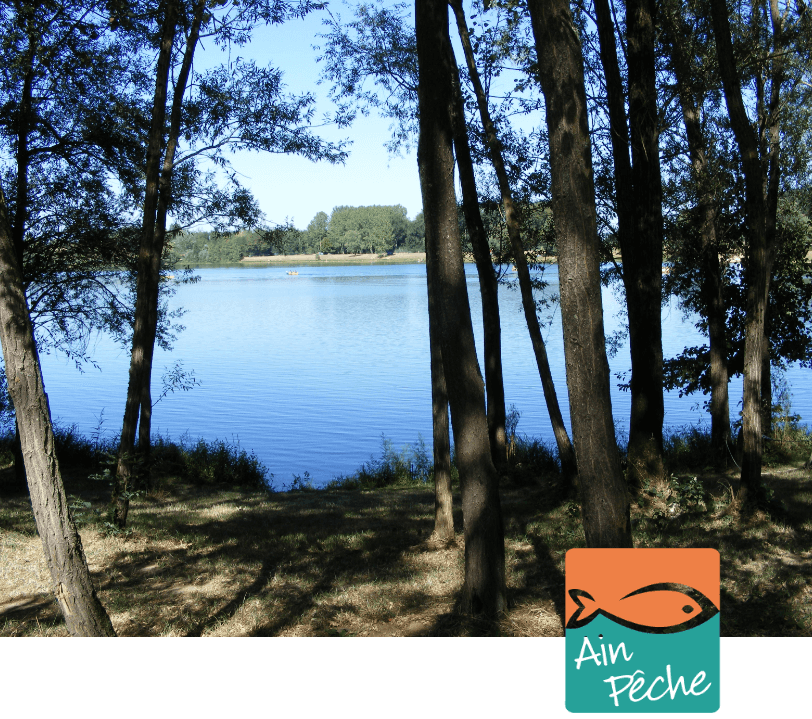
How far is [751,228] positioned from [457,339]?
385 centimetres

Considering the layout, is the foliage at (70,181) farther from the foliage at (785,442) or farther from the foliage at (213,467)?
the foliage at (785,442)

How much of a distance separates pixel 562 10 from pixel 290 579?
5.13m

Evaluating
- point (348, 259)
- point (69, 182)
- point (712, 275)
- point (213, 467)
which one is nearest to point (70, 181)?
point (69, 182)

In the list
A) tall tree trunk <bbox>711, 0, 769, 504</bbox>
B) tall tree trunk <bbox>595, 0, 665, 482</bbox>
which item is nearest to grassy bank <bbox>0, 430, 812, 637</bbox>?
tall tree trunk <bbox>595, 0, 665, 482</bbox>

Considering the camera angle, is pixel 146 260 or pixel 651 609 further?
pixel 146 260

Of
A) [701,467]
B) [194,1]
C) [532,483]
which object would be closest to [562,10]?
[194,1]

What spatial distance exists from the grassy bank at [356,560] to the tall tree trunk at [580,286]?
1440mm

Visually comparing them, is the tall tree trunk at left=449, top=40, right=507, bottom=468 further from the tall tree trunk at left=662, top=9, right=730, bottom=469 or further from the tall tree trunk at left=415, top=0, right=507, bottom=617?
the tall tree trunk at left=662, top=9, right=730, bottom=469

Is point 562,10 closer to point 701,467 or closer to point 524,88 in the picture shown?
point 524,88

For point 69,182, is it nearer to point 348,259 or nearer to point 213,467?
point 213,467

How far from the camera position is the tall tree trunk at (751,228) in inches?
275

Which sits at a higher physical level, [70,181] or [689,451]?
[70,181]

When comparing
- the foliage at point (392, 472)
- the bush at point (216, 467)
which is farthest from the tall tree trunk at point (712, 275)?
the bush at point (216, 467)

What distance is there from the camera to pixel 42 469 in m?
3.82
